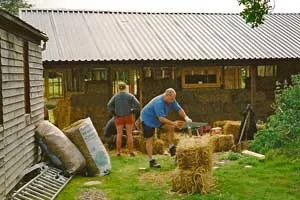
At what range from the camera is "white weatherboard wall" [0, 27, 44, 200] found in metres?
6.94

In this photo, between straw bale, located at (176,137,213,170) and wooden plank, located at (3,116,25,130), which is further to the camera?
straw bale, located at (176,137,213,170)

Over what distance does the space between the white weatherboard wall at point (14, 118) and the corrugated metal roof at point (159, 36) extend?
199 inches

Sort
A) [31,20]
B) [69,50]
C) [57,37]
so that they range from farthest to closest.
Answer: [31,20], [57,37], [69,50]

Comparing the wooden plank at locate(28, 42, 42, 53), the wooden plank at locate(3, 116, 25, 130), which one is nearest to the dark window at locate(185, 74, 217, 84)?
the wooden plank at locate(28, 42, 42, 53)

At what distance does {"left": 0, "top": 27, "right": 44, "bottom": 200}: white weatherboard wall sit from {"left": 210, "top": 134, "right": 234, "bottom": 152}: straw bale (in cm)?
458

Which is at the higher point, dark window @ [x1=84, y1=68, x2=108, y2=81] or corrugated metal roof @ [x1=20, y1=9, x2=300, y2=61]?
corrugated metal roof @ [x1=20, y1=9, x2=300, y2=61]

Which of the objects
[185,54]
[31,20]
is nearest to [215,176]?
[185,54]

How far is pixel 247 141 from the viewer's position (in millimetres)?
11906

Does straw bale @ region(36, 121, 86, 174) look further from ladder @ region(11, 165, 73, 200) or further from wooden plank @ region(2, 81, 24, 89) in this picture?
wooden plank @ region(2, 81, 24, 89)

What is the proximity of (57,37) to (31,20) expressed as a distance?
1898 mm

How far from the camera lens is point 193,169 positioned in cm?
737

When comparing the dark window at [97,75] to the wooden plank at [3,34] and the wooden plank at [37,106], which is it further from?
the wooden plank at [3,34]

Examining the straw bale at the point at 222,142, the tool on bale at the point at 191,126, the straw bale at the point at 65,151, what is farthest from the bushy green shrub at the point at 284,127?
the straw bale at the point at 65,151

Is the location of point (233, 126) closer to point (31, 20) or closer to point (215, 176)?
point (215, 176)
